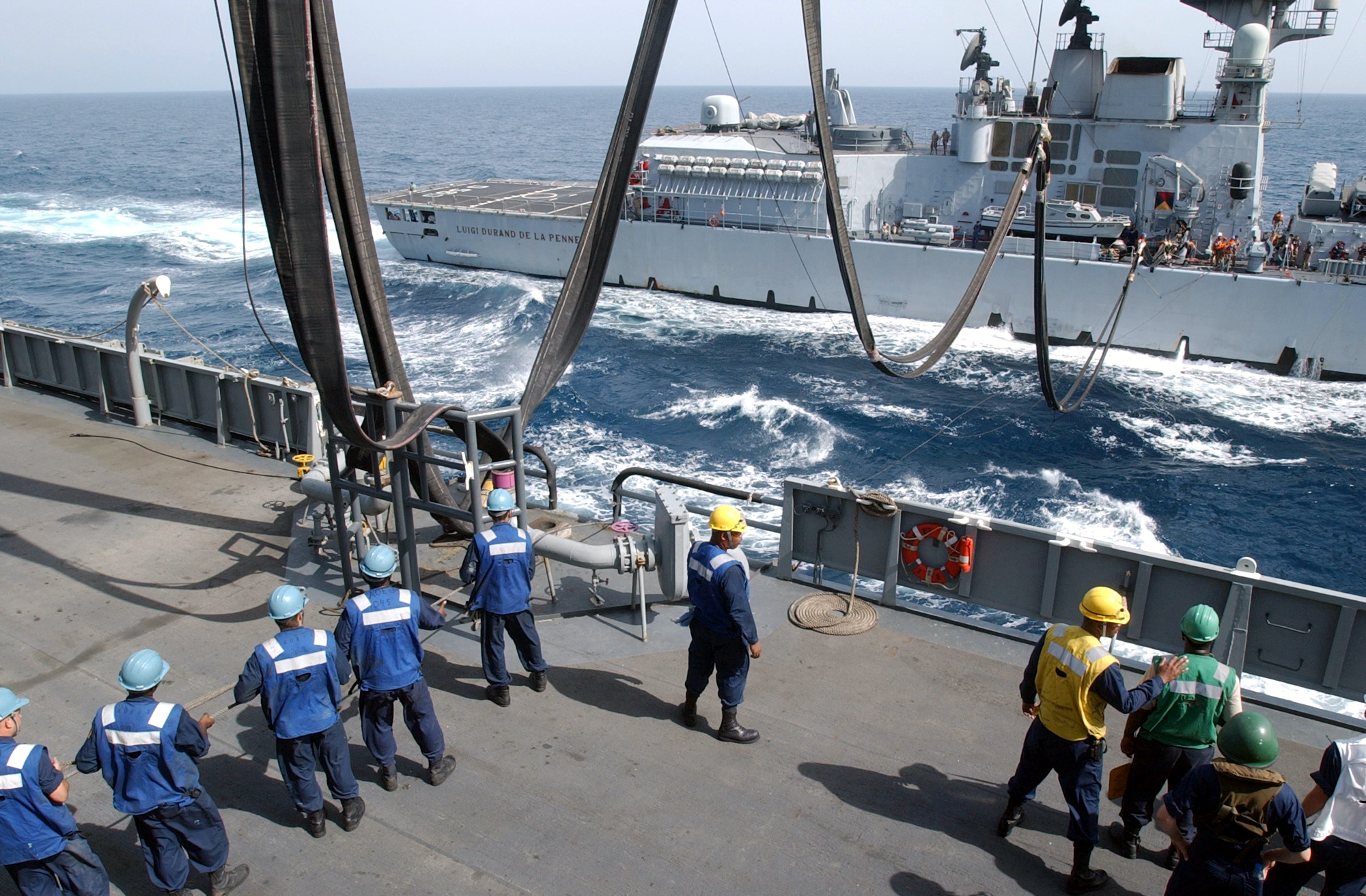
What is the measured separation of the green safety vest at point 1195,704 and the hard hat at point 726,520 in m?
2.41

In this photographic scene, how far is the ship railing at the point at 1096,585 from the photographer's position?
20.4 feet

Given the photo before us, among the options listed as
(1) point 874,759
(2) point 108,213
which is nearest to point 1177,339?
(1) point 874,759

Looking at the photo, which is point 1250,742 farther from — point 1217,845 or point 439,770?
point 439,770

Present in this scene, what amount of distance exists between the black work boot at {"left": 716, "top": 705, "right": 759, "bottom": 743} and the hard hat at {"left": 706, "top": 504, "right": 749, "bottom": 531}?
1191 millimetres

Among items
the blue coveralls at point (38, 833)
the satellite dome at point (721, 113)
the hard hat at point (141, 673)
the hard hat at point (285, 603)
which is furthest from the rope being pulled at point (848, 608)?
the satellite dome at point (721, 113)

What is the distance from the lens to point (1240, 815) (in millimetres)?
3729

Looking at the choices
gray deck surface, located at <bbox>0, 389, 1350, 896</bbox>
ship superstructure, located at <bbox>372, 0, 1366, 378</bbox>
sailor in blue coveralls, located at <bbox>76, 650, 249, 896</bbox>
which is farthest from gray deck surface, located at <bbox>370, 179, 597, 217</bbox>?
sailor in blue coveralls, located at <bbox>76, 650, 249, 896</bbox>

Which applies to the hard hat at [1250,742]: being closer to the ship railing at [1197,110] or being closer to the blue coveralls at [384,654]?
the blue coveralls at [384,654]

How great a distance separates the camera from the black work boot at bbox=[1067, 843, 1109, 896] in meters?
4.71

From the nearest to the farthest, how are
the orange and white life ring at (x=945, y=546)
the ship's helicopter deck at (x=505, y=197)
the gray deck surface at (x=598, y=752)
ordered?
the gray deck surface at (x=598, y=752)
the orange and white life ring at (x=945, y=546)
the ship's helicopter deck at (x=505, y=197)

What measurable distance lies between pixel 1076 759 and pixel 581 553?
3914 millimetres

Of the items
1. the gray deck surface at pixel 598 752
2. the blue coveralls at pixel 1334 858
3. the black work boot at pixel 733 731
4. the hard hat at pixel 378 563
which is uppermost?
the hard hat at pixel 378 563

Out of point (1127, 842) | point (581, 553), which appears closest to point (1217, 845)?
point (1127, 842)

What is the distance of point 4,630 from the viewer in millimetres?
7352
